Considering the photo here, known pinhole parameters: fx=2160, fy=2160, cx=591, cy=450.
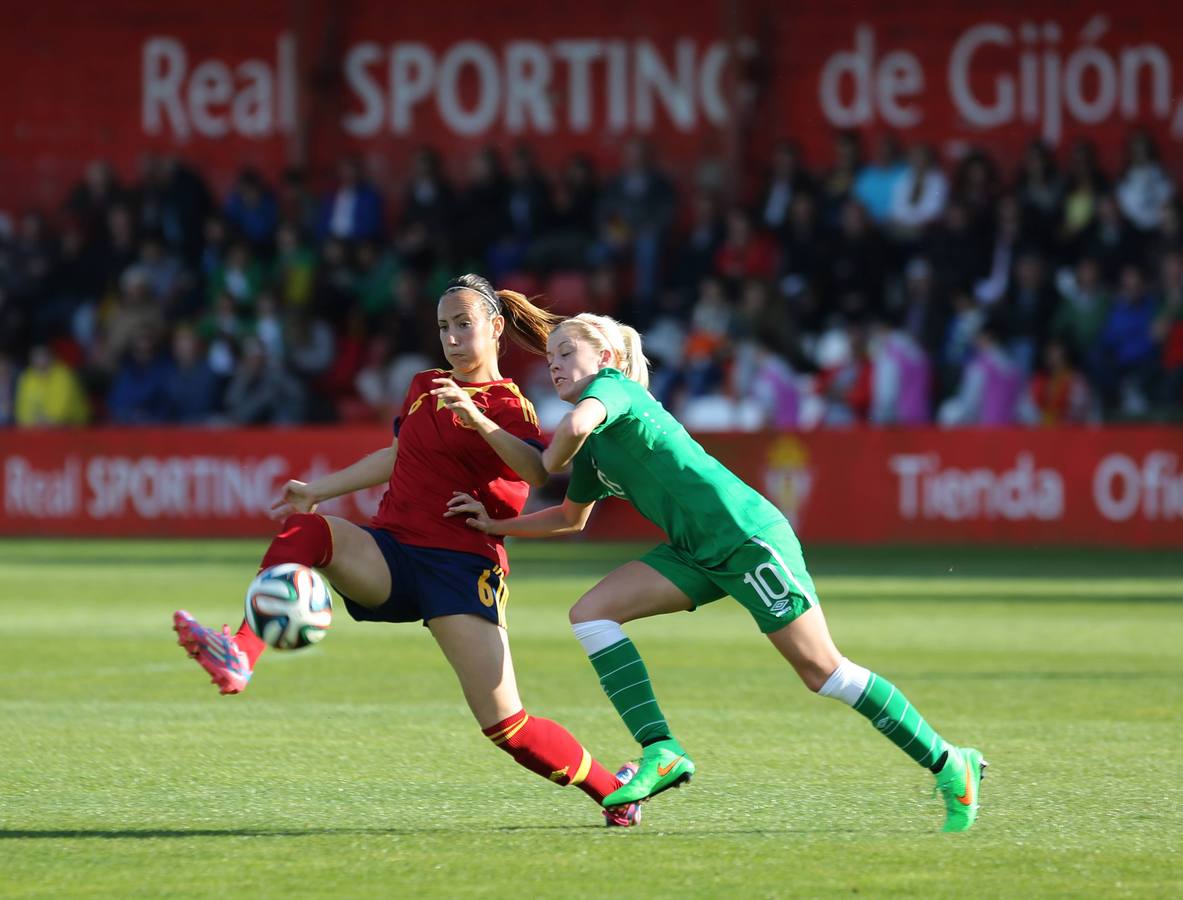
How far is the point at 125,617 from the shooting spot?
1425 centimetres

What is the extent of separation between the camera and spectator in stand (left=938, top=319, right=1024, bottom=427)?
21.0m

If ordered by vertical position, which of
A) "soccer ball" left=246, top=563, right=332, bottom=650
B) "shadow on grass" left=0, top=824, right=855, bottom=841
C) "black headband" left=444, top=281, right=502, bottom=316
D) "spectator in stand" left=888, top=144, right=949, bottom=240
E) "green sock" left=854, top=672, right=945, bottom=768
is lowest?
"shadow on grass" left=0, top=824, right=855, bottom=841

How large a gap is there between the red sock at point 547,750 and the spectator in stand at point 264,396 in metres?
16.7

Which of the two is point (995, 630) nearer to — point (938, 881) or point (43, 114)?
point (938, 881)

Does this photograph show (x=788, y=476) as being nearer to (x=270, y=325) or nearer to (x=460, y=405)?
(x=270, y=325)

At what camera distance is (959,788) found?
6.51 metres

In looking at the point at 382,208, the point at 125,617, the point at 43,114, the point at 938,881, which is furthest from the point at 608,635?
the point at 43,114

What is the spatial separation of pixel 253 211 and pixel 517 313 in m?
19.5

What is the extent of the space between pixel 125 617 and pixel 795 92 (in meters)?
15.4

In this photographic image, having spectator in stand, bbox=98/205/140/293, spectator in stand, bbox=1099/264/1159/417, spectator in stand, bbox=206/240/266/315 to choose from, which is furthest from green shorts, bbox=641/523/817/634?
spectator in stand, bbox=98/205/140/293

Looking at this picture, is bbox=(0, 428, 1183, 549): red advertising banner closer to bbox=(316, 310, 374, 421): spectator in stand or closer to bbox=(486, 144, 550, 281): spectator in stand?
bbox=(316, 310, 374, 421): spectator in stand

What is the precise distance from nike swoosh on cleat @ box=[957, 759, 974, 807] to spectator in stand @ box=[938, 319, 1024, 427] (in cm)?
1465

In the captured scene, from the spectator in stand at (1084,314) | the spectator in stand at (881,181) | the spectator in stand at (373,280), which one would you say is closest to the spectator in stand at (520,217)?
the spectator in stand at (373,280)

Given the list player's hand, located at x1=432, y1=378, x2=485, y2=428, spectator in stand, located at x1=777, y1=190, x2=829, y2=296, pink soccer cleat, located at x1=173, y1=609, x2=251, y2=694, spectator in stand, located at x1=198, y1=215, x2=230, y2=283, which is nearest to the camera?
pink soccer cleat, located at x1=173, y1=609, x2=251, y2=694
